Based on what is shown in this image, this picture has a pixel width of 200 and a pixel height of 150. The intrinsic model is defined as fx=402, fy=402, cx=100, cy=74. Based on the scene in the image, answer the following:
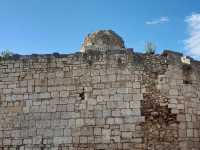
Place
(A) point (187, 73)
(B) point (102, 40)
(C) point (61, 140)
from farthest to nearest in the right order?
(B) point (102, 40) < (A) point (187, 73) < (C) point (61, 140)

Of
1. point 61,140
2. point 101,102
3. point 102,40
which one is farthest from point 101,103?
point 102,40

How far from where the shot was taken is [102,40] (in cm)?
1437

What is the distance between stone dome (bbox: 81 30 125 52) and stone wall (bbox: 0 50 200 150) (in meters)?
3.13

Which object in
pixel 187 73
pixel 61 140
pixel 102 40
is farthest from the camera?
pixel 102 40

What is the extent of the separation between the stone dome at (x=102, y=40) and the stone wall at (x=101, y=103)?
313 centimetres

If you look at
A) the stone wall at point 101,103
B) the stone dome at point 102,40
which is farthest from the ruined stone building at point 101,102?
the stone dome at point 102,40

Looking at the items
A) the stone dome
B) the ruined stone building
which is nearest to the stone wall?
the ruined stone building

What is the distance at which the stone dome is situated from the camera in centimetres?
1429

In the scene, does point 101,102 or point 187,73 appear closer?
point 101,102

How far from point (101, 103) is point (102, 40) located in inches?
160

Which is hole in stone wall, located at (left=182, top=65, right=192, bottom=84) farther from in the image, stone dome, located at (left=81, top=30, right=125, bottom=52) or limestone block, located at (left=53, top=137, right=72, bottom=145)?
stone dome, located at (left=81, top=30, right=125, bottom=52)

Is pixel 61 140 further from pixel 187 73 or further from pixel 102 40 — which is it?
pixel 102 40

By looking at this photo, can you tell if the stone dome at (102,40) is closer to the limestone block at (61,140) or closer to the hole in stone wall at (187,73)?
the hole in stone wall at (187,73)

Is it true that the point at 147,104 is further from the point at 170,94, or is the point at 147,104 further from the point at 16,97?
the point at 16,97
